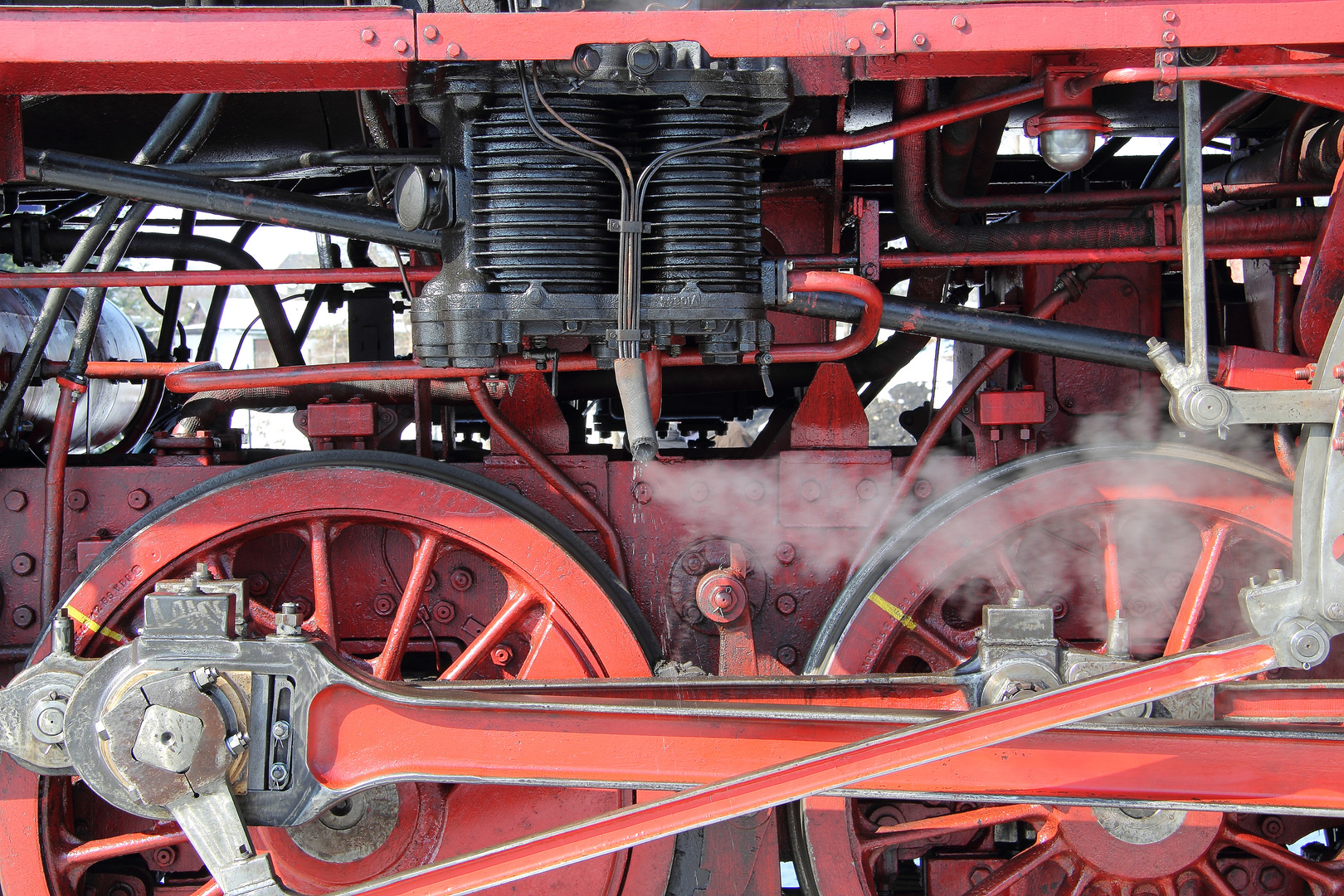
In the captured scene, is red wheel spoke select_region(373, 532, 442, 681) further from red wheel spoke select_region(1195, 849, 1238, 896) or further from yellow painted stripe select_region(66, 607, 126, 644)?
red wheel spoke select_region(1195, 849, 1238, 896)

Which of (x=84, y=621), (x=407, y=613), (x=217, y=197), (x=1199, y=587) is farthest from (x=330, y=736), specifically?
(x=1199, y=587)

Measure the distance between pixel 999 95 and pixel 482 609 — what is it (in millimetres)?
1497

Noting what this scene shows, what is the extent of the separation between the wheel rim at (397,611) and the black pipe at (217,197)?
1.54 ft

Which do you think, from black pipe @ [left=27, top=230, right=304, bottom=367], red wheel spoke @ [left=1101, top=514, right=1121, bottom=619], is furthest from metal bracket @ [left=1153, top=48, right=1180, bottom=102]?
black pipe @ [left=27, top=230, right=304, bottom=367]

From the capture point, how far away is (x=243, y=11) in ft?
4.89

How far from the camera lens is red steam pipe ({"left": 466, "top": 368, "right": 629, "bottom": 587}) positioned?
81.0 inches

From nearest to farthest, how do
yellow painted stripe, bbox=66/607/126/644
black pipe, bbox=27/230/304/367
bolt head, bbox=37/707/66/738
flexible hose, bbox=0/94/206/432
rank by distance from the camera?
bolt head, bbox=37/707/66/738 → yellow painted stripe, bbox=66/607/126/644 → flexible hose, bbox=0/94/206/432 → black pipe, bbox=27/230/304/367

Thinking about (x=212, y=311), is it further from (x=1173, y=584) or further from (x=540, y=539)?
(x=1173, y=584)

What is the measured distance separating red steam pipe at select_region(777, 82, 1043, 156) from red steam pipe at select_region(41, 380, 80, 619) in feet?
5.16

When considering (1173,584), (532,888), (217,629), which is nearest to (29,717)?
(217,629)

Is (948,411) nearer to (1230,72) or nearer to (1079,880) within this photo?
(1230,72)

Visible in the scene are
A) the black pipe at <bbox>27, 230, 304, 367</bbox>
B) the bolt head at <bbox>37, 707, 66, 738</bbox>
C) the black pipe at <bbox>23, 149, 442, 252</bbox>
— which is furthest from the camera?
the black pipe at <bbox>27, 230, 304, 367</bbox>

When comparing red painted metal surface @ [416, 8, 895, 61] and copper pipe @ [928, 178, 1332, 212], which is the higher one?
red painted metal surface @ [416, 8, 895, 61]

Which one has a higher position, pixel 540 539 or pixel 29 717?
pixel 540 539
